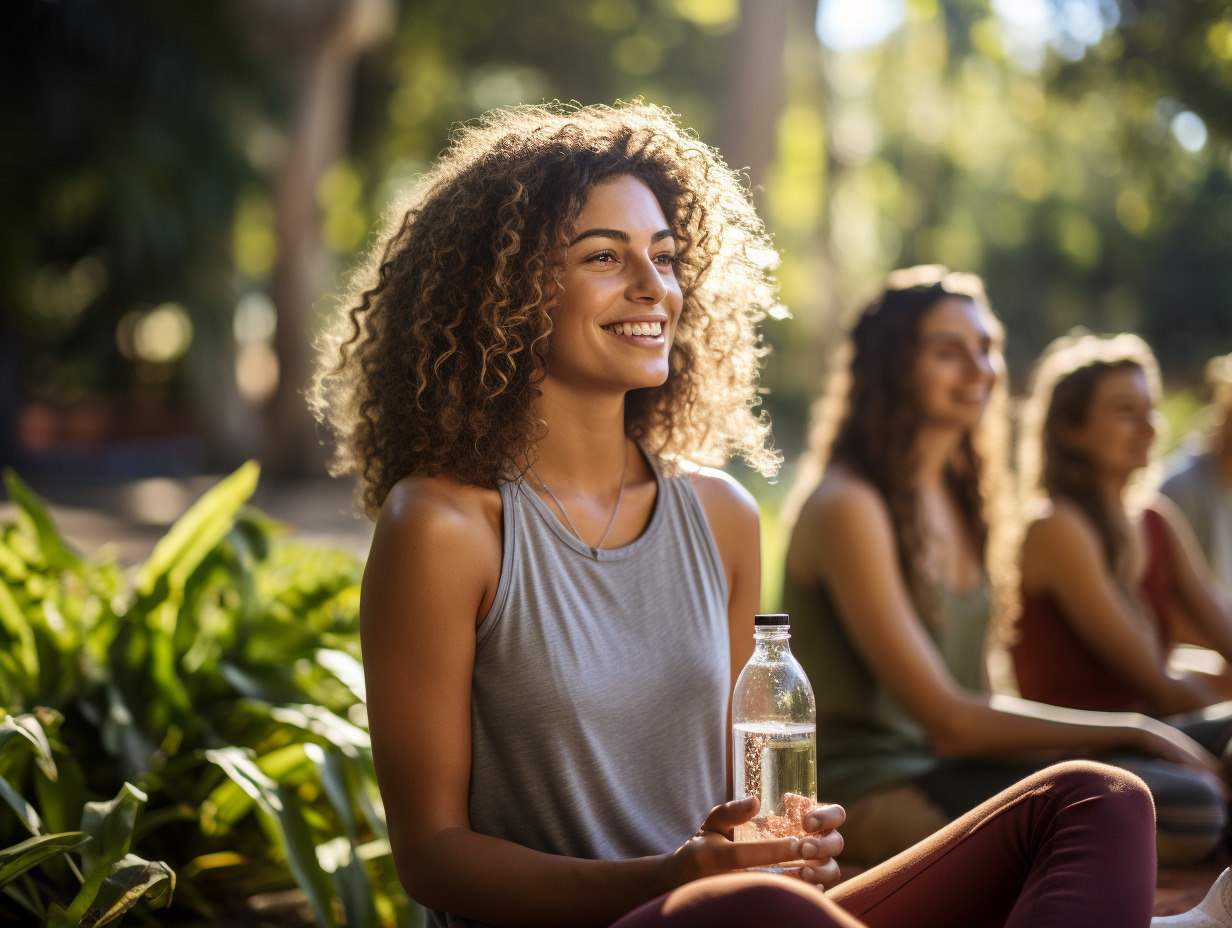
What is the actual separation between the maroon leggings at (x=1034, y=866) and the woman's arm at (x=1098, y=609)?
2.13 meters

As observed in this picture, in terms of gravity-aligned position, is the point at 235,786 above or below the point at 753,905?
below

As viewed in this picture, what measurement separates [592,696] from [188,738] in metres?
1.63

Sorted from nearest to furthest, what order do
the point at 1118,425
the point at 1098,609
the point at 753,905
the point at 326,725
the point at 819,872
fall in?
the point at 753,905 → the point at 819,872 → the point at 326,725 → the point at 1098,609 → the point at 1118,425

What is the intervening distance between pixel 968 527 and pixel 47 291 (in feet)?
56.6

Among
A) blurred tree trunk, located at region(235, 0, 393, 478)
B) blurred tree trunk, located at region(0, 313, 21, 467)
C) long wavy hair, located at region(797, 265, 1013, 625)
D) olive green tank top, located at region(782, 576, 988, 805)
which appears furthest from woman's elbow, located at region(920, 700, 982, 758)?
blurred tree trunk, located at region(0, 313, 21, 467)

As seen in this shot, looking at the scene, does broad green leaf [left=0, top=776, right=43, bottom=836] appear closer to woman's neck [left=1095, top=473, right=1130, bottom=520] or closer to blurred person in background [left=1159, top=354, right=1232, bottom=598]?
woman's neck [left=1095, top=473, right=1130, bottom=520]

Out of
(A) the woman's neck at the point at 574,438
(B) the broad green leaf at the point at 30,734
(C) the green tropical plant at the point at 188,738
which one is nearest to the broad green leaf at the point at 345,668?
(C) the green tropical plant at the point at 188,738

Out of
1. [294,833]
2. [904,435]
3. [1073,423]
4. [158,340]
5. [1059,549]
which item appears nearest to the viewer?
[294,833]

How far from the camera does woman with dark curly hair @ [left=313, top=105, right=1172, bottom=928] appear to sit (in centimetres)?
199

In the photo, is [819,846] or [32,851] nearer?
[819,846]

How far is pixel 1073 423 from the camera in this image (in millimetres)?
4578

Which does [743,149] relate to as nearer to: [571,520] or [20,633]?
[20,633]

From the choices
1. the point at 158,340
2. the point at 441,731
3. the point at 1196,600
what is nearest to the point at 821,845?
the point at 441,731

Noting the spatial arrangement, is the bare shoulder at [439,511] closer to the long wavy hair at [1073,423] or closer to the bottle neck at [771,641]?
the bottle neck at [771,641]
